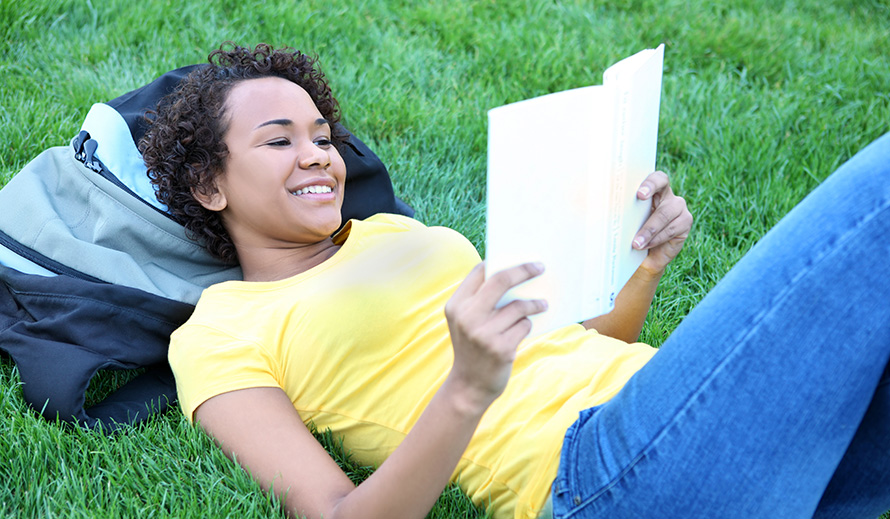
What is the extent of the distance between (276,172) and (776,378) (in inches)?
56.0

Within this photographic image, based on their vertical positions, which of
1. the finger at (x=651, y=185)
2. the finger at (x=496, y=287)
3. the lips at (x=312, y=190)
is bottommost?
the lips at (x=312, y=190)

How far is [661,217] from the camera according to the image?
6.46ft

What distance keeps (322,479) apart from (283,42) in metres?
Result: 2.92

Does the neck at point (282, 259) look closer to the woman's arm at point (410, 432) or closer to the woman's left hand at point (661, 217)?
the woman's arm at point (410, 432)

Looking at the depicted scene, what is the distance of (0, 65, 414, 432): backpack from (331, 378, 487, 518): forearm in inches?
36.6

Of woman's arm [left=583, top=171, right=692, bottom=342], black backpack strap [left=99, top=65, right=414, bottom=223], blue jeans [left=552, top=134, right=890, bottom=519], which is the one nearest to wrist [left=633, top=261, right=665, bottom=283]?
woman's arm [left=583, top=171, right=692, bottom=342]

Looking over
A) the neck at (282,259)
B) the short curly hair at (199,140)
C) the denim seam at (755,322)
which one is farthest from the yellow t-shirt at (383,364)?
the short curly hair at (199,140)

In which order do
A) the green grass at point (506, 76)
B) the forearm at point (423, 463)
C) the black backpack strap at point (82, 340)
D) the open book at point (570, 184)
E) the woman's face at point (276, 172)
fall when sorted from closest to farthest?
the open book at point (570, 184)
the forearm at point (423, 463)
the black backpack strap at point (82, 340)
the woman's face at point (276, 172)
the green grass at point (506, 76)

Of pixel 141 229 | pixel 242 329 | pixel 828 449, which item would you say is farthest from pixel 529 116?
pixel 141 229

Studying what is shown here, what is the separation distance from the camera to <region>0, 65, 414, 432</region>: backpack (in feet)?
7.15

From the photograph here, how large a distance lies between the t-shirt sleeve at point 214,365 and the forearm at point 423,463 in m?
0.44

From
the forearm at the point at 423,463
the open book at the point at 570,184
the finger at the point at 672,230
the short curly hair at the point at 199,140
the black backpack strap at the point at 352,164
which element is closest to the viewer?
the open book at the point at 570,184

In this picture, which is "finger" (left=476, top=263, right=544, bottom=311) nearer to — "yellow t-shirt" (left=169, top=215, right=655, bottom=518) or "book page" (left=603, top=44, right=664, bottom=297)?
"book page" (left=603, top=44, right=664, bottom=297)

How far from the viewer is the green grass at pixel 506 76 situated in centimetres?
342
